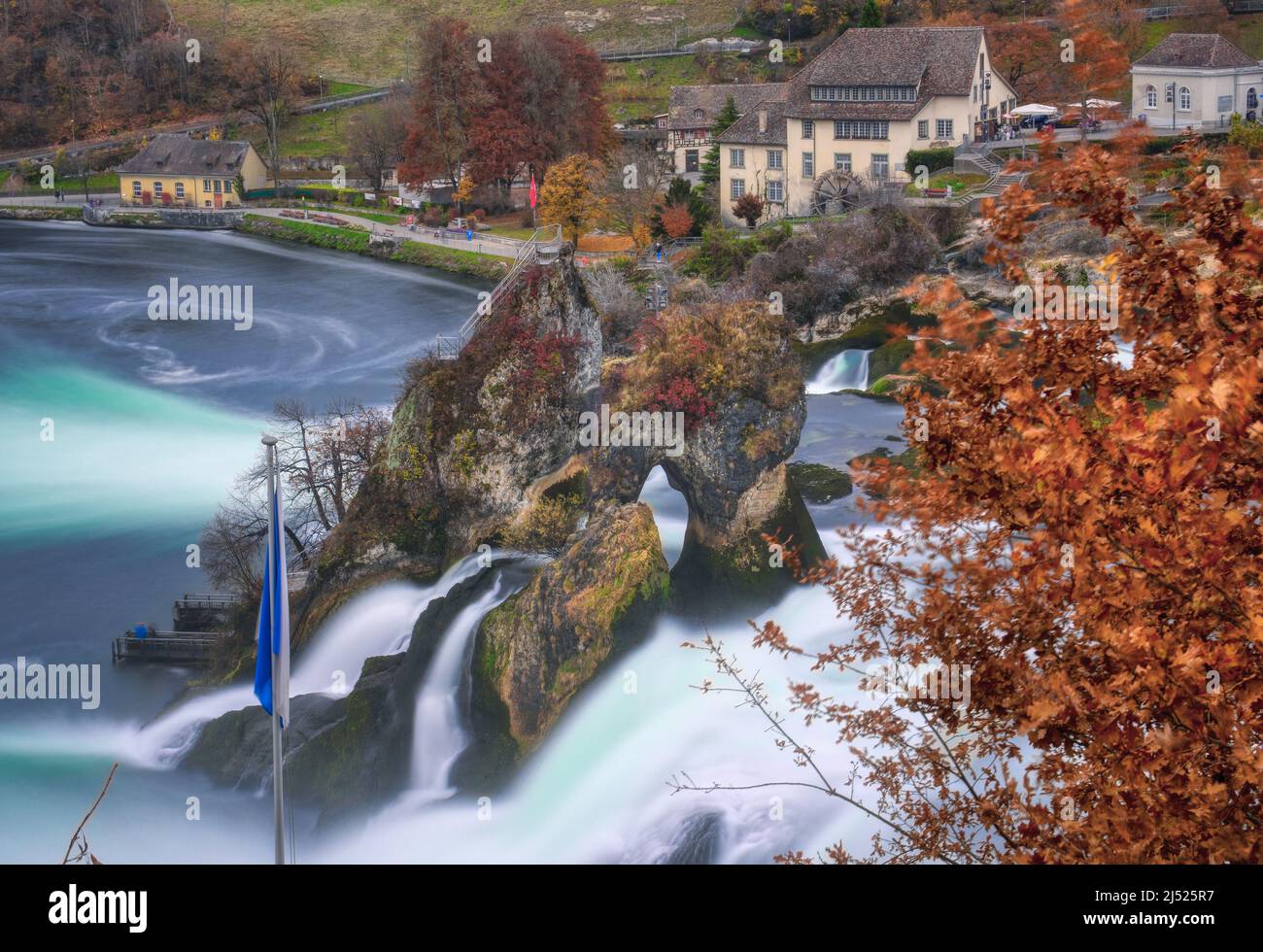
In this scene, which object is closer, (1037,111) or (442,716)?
(442,716)

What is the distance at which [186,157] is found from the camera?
1502 inches

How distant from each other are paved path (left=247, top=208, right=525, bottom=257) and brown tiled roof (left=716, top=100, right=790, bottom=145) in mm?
5064

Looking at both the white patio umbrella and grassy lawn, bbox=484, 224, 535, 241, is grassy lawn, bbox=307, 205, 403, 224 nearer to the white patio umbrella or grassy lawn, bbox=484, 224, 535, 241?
grassy lawn, bbox=484, 224, 535, 241

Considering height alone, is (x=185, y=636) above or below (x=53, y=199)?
below

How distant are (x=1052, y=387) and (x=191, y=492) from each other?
1877cm

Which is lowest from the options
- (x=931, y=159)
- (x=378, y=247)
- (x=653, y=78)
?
(x=378, y=247)

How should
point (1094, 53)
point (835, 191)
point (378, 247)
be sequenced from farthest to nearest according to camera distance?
point (378, 247), point (835, 191), point (1094, 53)

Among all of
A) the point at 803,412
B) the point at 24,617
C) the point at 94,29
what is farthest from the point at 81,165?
the point at 803,412

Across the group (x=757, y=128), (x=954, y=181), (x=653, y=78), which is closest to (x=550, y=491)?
(x=954, y=181)

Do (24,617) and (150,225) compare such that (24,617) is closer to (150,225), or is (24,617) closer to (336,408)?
(336,408)

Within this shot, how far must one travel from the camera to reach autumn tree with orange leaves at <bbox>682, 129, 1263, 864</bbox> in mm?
3754

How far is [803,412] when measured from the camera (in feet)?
60.0

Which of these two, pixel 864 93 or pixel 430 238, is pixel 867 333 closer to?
pixel 864 93

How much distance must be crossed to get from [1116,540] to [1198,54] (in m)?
28.9
